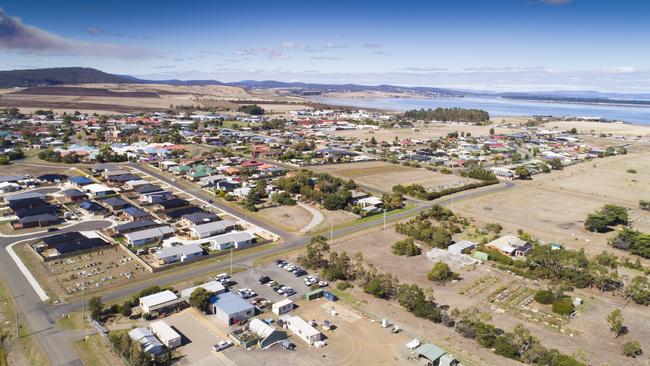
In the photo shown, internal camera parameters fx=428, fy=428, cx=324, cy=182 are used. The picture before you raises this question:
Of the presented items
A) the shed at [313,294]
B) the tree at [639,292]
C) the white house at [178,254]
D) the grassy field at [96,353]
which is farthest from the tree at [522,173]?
the grassy field at [96,353]

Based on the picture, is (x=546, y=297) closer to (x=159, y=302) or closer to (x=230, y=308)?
(x=230, y=308)

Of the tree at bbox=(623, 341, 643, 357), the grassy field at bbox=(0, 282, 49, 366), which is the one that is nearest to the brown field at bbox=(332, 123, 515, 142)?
the tree at bbox=(623, 341, 643, 357)

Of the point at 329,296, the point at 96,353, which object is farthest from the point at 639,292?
the point at 96,353

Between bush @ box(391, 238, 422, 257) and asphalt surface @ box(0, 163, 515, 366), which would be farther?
bush @ box(391, 238, 422, 257)

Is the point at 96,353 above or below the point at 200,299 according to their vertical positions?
below

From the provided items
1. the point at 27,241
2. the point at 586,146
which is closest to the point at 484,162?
the point at 586,146

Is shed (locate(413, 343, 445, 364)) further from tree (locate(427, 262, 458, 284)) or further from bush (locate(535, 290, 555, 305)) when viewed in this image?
bush (locate(535, 290, 555, 305))

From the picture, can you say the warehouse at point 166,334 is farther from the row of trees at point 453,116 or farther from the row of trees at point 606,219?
the row of trees at point 453,116
